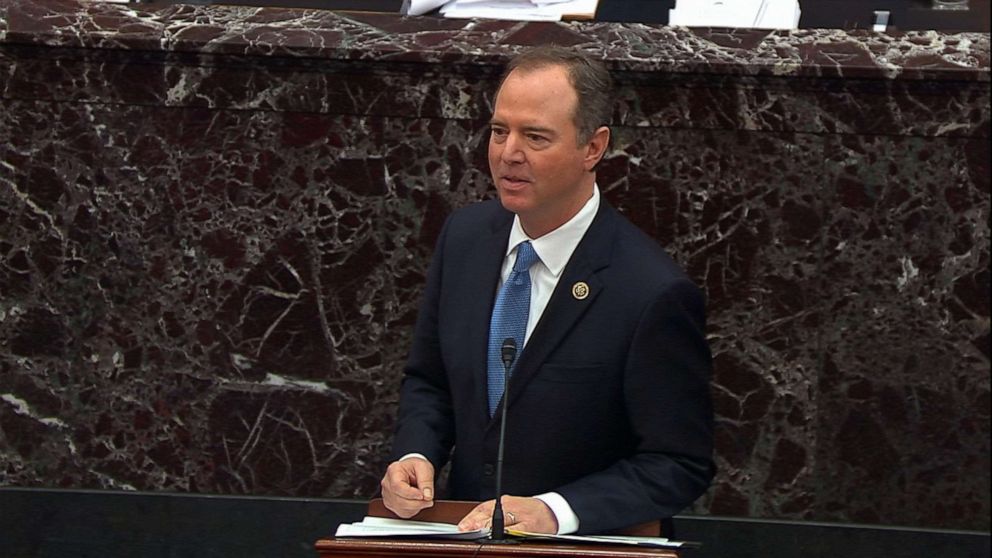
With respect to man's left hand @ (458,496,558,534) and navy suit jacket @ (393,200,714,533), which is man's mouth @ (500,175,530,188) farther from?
man's left hand @ (458,496,558,534)

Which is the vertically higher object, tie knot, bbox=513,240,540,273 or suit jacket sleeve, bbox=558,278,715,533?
tie knot, bbox=513,240,540,273

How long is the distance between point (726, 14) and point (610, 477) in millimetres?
1737

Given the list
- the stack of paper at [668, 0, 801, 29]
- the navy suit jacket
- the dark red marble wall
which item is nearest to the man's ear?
the navy suit jacket

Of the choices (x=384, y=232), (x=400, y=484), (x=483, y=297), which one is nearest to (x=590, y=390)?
(x=483, y=297)

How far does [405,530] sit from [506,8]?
1.92m

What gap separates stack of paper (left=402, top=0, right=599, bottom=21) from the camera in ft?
14.4

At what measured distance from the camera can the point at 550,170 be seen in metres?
3.13

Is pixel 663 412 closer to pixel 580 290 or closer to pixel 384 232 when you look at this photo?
pixel 580 290

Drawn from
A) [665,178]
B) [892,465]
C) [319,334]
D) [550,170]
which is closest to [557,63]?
[550,170]

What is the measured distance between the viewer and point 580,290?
3176mm

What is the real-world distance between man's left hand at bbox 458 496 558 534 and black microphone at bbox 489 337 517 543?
0.10ft

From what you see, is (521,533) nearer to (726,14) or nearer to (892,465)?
(892,465)

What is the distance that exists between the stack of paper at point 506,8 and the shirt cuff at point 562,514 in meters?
1.71

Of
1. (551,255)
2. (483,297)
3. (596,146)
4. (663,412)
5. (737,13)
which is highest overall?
(737,13)
